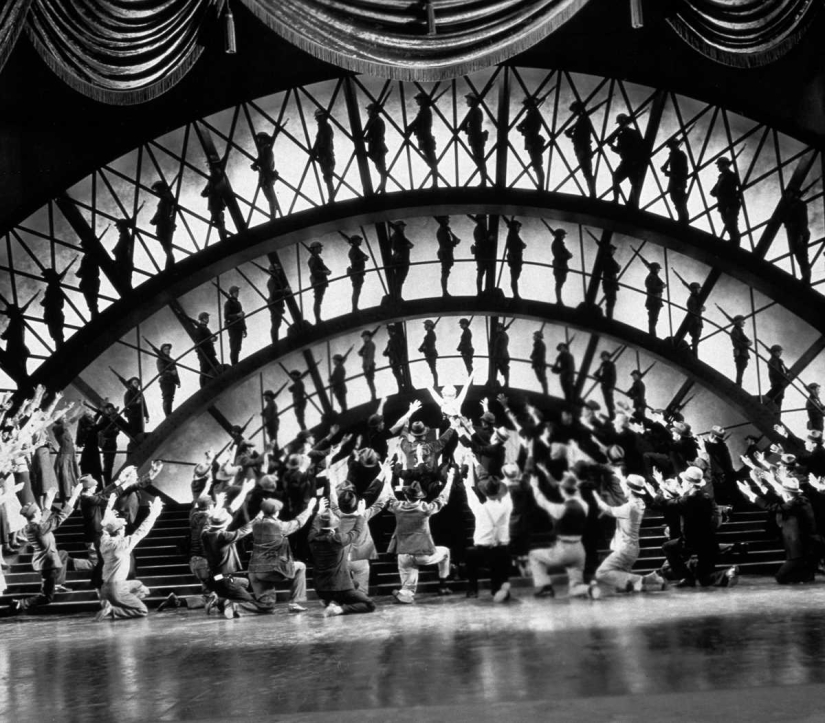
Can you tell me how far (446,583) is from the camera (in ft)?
48.1

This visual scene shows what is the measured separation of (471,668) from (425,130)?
1669 cm

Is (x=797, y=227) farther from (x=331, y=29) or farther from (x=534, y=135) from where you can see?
(x=331, y=29)

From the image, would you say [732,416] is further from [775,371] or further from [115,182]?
[115,182]

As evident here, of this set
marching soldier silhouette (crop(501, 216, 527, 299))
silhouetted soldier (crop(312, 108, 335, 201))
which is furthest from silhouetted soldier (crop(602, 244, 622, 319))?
silhouetted soldier (crop(312, 108, 335, 201))

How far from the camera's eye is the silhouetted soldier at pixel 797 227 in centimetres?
2314

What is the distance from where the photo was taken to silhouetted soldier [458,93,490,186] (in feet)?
75.9

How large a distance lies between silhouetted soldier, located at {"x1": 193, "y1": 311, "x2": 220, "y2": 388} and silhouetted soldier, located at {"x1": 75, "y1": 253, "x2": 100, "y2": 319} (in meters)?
2.21

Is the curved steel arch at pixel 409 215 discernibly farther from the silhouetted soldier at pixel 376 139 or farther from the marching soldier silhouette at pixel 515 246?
the silhouetted soldier at pixel 376 139

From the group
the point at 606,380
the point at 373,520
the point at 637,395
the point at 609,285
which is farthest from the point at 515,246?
the point at 606,380

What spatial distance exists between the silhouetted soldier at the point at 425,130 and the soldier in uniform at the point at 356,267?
2.18 meters

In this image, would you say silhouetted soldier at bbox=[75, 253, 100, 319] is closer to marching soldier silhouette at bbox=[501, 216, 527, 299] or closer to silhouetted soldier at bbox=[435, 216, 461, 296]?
silhouetted soldier at bbox=[435, 216, 461, 296]

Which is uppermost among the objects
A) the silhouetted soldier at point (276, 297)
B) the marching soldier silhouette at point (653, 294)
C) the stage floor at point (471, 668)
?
the silhouetted soldier at point (276, 297)

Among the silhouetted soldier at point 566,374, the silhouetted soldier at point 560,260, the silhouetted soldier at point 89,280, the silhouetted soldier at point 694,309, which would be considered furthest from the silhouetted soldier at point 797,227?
the silhouetted soldier at point 566,374

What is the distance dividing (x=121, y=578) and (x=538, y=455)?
9.17m
